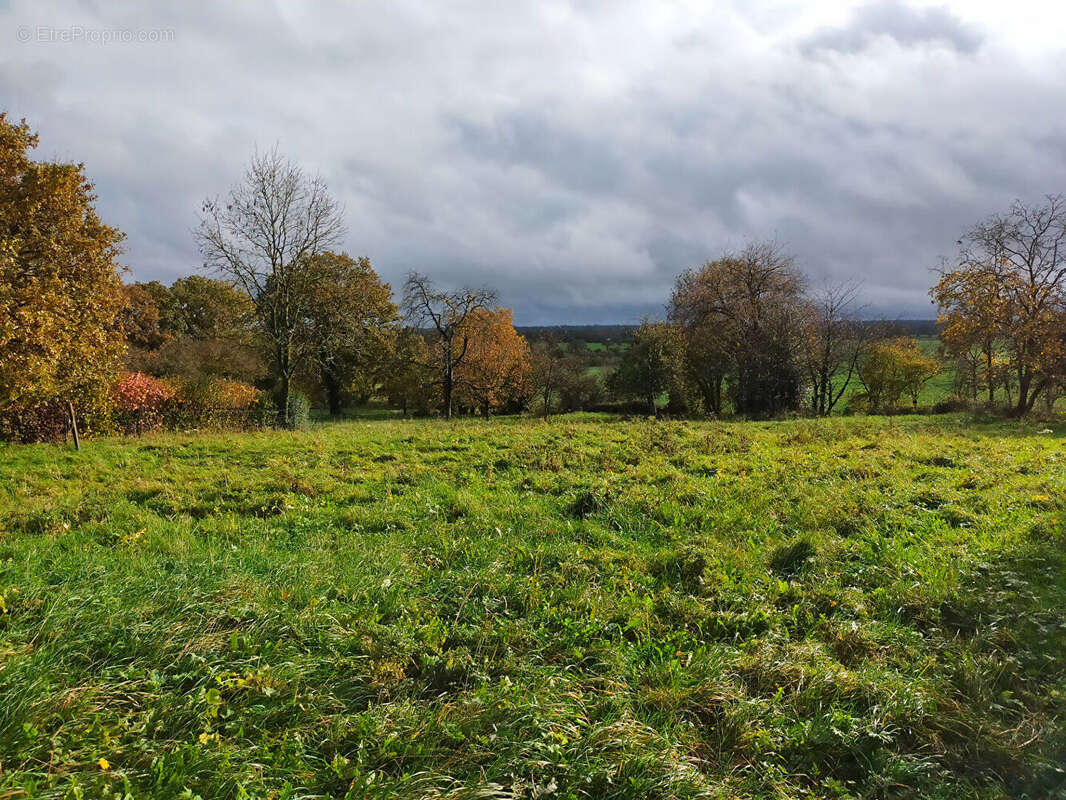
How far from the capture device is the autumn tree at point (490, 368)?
38969 mm

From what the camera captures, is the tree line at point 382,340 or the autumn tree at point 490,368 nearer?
the tree line at point 382,340

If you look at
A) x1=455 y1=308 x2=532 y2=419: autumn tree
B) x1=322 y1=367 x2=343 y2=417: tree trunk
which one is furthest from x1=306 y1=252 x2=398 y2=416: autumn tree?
x1=455 y1=308 x2=532 y2=419: autumn tree

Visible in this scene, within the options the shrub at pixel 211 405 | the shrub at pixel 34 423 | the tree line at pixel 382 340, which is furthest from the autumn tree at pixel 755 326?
the shrub at pixel 34 423

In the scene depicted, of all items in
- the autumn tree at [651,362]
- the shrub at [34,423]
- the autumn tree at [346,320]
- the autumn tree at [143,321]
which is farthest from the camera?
the autumn tree at [651,362]

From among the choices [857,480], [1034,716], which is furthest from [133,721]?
[857,480]

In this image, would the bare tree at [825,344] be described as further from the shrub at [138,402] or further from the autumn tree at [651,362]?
the shrub at [138,402]

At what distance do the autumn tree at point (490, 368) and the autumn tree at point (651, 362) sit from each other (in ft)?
28.9

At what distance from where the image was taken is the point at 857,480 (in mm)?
9023

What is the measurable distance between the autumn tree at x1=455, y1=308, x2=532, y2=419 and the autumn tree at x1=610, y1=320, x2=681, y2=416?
346 inches

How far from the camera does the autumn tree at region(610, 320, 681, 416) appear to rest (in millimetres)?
34781

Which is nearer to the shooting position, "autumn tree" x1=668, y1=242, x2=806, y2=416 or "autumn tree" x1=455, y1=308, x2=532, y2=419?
"autumn tree" x1=668, y1=242, x2=806, y2=416

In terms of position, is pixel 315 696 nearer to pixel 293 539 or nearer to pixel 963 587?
pixel 293 539

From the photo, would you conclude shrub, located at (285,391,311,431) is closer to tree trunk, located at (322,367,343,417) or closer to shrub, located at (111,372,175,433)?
shrub, located at (111,372,175,433)

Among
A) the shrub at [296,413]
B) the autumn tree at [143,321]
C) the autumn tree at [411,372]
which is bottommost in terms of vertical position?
the shrub at [296,413]
